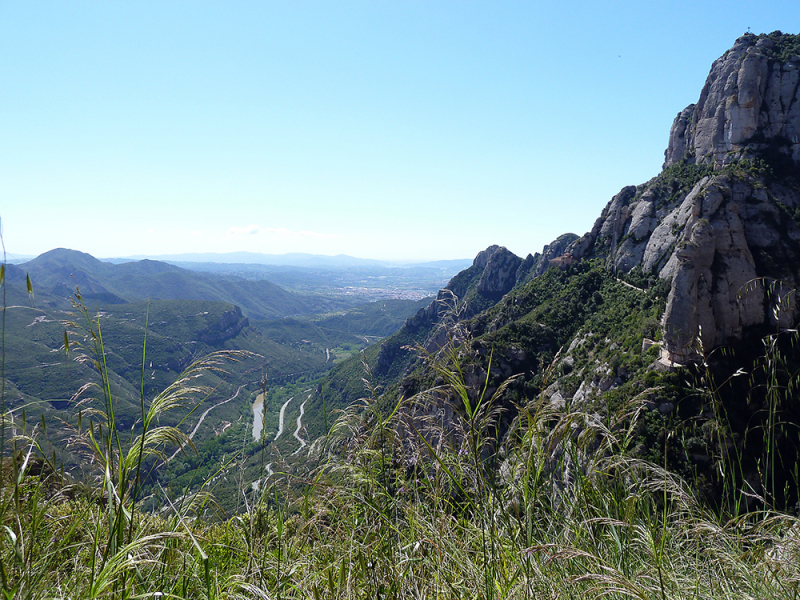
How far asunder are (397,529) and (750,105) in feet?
165

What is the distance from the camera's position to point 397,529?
230 centimetres

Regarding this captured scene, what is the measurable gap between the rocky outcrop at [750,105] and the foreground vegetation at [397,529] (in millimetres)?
42964

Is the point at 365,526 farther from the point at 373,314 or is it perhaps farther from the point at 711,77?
the point at 373,314

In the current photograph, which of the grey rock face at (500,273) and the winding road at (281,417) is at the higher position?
the grey rock face at (500,273)

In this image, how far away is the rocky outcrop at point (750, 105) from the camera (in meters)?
32.6

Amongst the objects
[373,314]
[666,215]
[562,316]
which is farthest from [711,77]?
[373,314]

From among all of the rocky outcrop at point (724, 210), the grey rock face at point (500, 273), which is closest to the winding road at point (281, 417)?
the grey rock face at point (500, 273)

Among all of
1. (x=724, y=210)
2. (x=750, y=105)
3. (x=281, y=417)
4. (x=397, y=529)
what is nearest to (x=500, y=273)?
(x=750, y=105)

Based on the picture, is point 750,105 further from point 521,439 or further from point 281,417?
point 281,417

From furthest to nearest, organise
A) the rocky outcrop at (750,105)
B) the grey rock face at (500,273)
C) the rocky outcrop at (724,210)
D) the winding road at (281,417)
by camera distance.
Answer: the grey rock face at (500,273)
the winding road at (281,417)
the rocky outcrop at (750,105)
the rocky outcrop at (724,210)

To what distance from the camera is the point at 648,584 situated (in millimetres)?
1886

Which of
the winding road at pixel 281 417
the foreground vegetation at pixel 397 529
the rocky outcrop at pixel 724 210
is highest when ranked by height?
the rocky outcrop at pixel 724 210

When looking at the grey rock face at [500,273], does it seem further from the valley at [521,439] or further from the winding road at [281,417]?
the winding road at [281,417]

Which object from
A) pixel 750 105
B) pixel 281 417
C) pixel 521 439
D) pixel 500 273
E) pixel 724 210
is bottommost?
pixel 281 417
